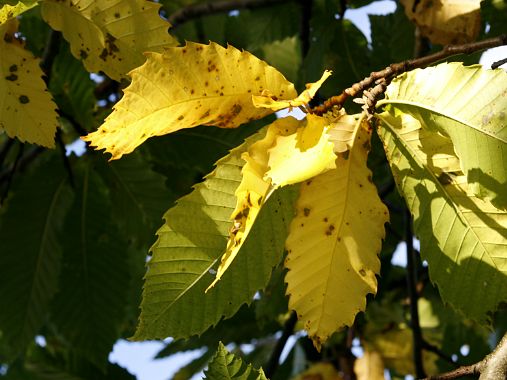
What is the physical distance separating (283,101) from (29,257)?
108 cm

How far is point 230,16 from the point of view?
2.64m

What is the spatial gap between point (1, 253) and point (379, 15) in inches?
46.5

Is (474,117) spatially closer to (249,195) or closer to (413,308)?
(249,195)

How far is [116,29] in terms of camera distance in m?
1.17

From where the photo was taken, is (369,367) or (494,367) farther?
(369,367)

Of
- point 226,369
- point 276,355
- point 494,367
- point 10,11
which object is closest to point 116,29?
point 10,11

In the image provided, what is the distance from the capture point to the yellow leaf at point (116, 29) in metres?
1.16

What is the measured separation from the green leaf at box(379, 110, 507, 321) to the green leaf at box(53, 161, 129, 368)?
1.03 meters

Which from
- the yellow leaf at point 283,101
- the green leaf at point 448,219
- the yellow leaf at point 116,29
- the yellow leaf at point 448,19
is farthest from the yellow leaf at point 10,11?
the yellow leaf at point 448,19

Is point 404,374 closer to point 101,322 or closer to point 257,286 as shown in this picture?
point 101,322

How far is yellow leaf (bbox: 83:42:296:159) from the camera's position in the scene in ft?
3.06

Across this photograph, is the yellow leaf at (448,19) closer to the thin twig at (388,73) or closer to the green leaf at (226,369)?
the thin twig at (388,73)

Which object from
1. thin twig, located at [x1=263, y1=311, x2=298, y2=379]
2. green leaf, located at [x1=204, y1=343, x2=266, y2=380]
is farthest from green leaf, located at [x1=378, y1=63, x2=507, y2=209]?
thin twig, located at [x1=263, y1=311, x2=298, y2=379]

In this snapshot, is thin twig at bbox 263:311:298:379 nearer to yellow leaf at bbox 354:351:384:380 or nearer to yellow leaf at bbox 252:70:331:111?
yellow leaf at bbox 354:351:384:380
